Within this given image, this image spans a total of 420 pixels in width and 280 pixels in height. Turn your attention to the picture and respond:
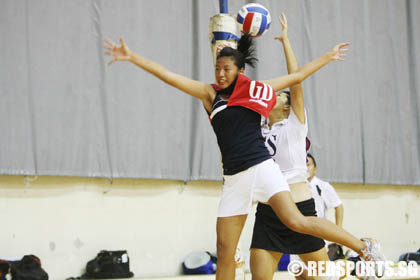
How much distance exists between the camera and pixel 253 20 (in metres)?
4.50

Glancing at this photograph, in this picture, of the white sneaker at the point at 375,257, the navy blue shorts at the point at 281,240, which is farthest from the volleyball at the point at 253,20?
the white sneaker at the point at 375,257

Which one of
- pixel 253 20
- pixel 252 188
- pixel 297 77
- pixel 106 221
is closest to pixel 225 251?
pixel 252 188

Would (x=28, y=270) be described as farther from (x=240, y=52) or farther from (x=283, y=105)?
(x=240, y=52)

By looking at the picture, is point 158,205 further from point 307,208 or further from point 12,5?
point 307,208

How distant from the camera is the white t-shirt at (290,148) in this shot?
4246 millimetres

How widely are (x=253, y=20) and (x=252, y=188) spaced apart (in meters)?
1.64

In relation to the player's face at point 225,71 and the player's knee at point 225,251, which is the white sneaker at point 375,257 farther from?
the player's face at point 225,71

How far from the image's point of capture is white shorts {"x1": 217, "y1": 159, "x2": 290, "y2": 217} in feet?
11.7

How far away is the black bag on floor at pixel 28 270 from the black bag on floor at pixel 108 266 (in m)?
0.71

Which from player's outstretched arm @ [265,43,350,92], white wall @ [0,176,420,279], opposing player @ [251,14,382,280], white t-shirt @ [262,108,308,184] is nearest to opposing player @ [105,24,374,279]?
player's outstretched arm @ [265,43,350,92]

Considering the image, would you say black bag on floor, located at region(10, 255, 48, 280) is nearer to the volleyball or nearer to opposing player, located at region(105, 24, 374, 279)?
opposing player, located at region(105, 24, 374, 279)

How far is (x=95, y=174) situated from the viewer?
7.18m

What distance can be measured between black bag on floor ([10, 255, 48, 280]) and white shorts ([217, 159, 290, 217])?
350 centimetres

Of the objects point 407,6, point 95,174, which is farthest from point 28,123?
point 407,6
